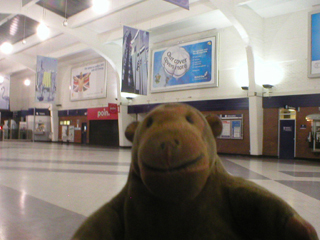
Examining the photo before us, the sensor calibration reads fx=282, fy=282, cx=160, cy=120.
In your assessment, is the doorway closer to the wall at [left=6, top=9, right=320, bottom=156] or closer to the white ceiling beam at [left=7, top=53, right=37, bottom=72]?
the wall at [left=6, top=9, right=320, bottom=156]

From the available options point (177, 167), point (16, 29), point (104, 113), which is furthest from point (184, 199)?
point (16, 29)

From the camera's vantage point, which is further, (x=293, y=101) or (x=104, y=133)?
(x=104, y=133)

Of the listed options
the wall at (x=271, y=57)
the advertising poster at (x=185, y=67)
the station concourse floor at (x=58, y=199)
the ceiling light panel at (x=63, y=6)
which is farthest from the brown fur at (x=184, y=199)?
the ceiling light panel at (x=63, y=6)

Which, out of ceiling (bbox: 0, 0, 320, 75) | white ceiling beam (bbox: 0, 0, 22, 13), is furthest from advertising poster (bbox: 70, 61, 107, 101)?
white ceiling beam (bbox: 0, 0, 22, 13)

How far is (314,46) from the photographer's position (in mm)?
10898

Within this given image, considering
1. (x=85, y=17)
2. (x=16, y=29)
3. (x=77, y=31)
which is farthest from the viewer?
(x=16, y=29)

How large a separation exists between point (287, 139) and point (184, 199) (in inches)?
462

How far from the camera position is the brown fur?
104cm

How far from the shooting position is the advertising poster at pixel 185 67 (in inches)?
532

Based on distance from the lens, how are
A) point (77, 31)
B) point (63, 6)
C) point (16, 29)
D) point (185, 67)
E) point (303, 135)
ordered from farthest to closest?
point (16, 29) < point (77, 31) < point (185, 67) < point (63, 6) < point (303, 135)

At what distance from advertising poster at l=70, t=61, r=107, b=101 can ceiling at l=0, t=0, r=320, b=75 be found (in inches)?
78.7

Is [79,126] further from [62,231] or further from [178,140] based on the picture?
[178,140]

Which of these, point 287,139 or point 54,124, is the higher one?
point 54,124

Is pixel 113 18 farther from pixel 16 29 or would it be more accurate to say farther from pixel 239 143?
pixel 239 143
